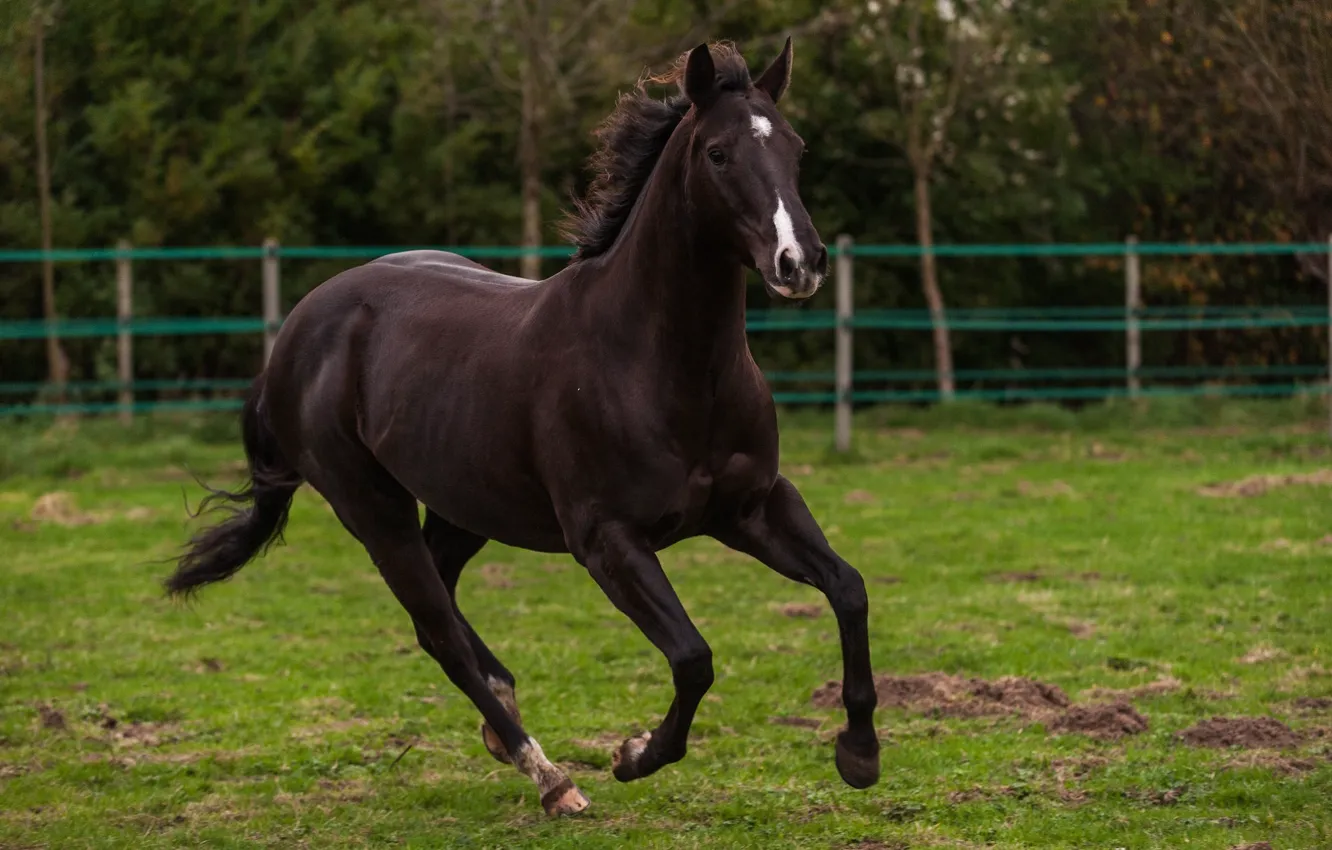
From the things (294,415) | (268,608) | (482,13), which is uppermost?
(482,13)

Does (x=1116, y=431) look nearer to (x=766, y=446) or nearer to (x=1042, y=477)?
(x=1042, y=477)

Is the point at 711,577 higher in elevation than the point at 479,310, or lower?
lower

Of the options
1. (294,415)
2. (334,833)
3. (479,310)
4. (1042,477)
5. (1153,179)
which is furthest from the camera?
(1153,179)

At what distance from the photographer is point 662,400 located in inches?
182

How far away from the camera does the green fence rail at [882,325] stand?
45.7 ft

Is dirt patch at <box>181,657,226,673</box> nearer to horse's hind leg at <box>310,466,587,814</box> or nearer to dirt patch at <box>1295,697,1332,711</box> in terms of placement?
horse's hind leg at <box>310,466,587,814</box>

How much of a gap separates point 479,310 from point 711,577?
4139 mm

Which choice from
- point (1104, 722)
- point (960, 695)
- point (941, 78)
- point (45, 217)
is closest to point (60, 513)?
point (45, 217)

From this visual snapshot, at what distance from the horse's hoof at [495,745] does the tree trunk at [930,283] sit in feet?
40.5

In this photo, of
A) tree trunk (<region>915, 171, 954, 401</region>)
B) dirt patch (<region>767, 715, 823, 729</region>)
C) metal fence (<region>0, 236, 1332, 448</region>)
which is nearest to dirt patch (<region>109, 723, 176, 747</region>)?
dirt patch (<region>767, 715, 823, 729</region>)

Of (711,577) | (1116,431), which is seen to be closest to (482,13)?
(1116,431)

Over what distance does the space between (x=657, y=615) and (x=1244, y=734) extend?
7.49ft

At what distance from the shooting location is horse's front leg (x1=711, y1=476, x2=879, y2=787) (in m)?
4.64

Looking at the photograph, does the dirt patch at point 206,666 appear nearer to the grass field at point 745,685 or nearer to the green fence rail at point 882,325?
the grass field at point 745,685
